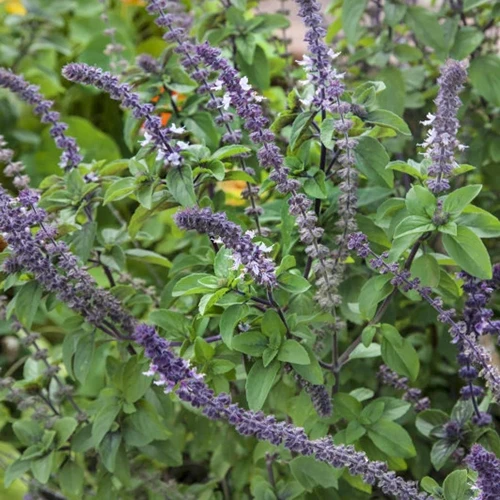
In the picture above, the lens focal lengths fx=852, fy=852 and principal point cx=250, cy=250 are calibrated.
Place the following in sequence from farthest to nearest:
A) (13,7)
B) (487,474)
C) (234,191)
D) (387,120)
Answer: (13,7) < (234,191) < (387,120) < (487,474)

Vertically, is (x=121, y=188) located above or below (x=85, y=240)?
above

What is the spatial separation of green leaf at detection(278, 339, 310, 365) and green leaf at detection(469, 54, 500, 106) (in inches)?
25.3

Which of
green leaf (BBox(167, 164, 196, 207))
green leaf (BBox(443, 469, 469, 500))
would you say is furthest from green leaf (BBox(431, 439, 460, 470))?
green leaf (BBox(167, 164, 196, 207))

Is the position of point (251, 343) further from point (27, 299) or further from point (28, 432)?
point (28, 432)

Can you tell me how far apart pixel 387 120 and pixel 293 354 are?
13.1 inches

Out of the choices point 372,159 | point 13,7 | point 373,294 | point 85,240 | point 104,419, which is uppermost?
point 372,159

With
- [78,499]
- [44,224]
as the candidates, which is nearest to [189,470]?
[78,499]

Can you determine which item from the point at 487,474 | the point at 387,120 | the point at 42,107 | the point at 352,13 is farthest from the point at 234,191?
the point at 487,474

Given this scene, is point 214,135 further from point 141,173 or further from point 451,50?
point 451,50

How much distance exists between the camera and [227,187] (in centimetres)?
199

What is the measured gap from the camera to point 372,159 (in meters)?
1.11

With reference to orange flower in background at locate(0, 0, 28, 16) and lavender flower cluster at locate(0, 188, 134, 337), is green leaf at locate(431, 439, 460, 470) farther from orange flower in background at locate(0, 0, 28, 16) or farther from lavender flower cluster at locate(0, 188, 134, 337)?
orange flower in background at locate(0, 0, 28, 16)

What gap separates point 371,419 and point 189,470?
77cm

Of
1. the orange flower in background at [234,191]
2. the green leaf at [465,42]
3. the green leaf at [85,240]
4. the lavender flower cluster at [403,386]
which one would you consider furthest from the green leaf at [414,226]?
the orange flower in background at [234,191]
